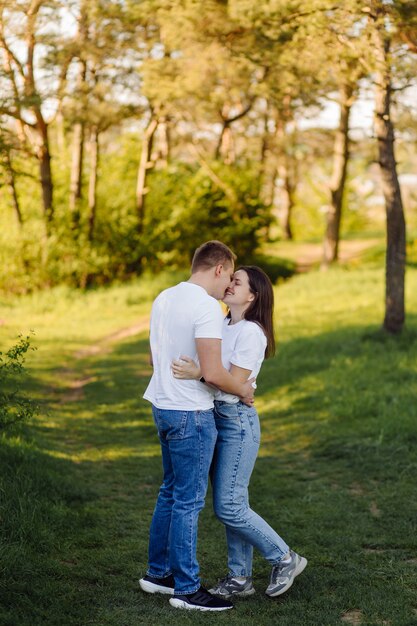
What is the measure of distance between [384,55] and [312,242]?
29.5 metres

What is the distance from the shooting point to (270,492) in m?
7.75

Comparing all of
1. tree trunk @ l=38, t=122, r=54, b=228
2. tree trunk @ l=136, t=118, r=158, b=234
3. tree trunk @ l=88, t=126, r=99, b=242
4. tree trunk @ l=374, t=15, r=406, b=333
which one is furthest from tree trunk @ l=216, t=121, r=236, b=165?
tree trunk @ l=374, t=15, r=406, b=333

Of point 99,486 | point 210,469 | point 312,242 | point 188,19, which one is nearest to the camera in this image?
point 210,469

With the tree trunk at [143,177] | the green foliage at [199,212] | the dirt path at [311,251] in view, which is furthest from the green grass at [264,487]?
the dirt path at [311,251]

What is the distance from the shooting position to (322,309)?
1895 cm

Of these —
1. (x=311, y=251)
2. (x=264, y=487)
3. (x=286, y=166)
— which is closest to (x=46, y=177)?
→ (x=286, y=166)

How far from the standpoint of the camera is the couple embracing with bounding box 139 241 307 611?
15.2 ft

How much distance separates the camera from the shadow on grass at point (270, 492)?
5.02 metres

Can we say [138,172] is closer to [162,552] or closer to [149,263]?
[149,263]

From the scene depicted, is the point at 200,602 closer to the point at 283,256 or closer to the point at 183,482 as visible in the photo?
the point at 183,482

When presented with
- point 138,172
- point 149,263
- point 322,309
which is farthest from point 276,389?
point 138,172

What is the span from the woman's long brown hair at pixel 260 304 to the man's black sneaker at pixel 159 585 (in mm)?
1469

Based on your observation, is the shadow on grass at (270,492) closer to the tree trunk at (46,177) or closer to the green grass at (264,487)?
the green grass at (264,487)

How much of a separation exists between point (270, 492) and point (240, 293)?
10.8ft
